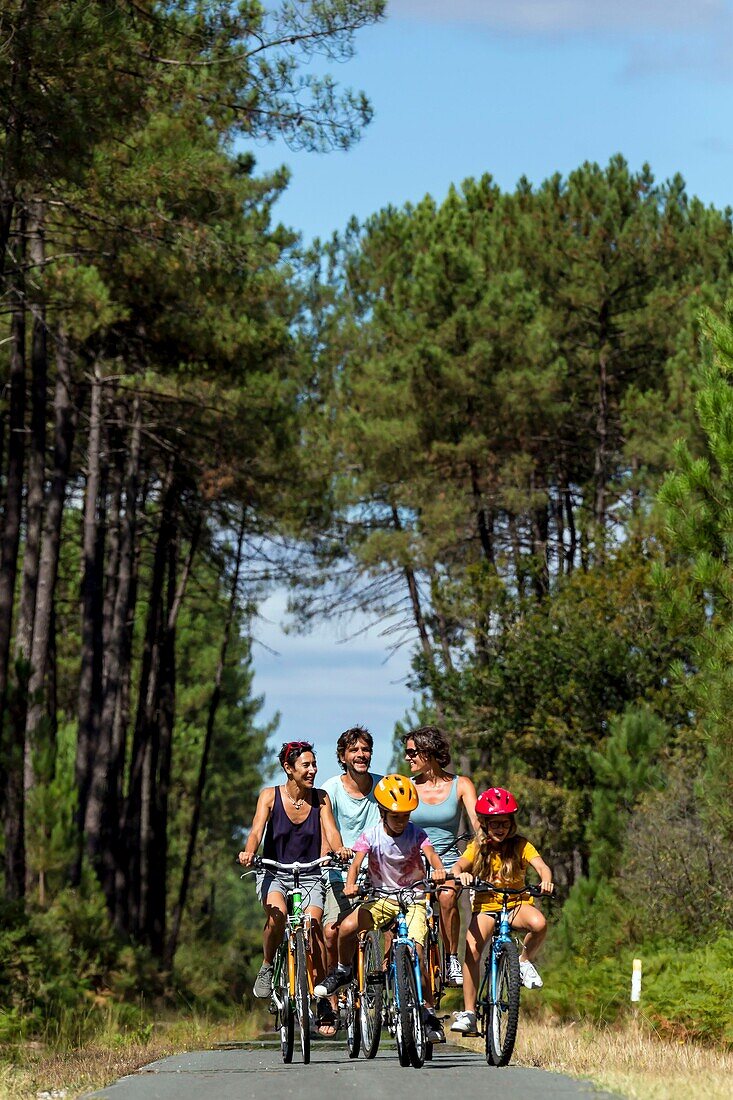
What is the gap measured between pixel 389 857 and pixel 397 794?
44cm

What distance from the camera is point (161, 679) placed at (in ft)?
134

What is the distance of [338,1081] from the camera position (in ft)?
31.4

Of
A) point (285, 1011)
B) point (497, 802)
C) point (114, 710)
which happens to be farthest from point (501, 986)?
point (114, 710)

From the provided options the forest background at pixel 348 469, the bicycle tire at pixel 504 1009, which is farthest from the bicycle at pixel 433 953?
the forest background at pixel 348 469

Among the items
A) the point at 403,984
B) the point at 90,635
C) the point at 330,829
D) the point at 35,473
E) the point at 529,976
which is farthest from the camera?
the point at 90,635

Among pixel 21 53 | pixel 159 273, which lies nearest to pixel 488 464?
pixel 159 273

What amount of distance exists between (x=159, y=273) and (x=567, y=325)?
16.1 meters

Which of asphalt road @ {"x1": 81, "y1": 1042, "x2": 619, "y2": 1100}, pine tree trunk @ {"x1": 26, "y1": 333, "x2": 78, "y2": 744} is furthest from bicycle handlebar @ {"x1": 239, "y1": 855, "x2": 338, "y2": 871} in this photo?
pine tree trunk @ {"x1": 26, "y1": 333, "x2": 78, "y2": 744}

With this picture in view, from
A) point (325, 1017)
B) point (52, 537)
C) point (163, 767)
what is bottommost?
point (325, 1017)

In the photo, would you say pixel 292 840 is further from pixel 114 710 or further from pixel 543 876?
pixel 114 710

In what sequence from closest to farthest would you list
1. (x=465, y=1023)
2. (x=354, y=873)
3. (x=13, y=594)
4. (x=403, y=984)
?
(x=403, y=984) → (x=465, y=1023) → (x=354, y=873) → (x=13, y=594)

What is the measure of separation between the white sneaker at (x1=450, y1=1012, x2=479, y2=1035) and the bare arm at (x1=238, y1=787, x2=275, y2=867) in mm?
1604

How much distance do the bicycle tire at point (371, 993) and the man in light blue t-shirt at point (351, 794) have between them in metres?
0.81

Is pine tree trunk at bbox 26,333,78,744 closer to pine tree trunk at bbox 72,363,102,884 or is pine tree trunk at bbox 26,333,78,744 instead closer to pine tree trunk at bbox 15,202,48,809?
pine tree trunk at bbox 15,202,48,809
